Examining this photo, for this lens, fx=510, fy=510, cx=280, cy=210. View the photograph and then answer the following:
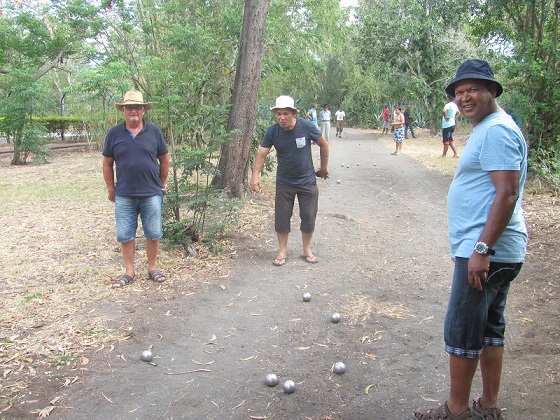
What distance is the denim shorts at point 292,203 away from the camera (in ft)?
21.6

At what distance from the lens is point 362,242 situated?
25.2 ft

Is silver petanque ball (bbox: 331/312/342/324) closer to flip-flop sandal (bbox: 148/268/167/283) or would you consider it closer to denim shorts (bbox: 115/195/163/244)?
flip-flop sandal (bbox: 148/268/167/283)

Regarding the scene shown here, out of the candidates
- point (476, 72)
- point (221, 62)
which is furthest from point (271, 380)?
point (221, 62)

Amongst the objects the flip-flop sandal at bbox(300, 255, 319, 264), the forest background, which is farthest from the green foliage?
the flip-flop sandal at bbox(300, 255, 319, 264)

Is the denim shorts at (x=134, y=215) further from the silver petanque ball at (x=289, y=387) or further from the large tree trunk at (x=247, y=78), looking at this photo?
the large tree trunk at (x=247, y=78)

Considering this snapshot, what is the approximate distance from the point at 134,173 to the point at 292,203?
6.79ft

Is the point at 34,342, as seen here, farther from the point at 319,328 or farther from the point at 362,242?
the point at 362,242

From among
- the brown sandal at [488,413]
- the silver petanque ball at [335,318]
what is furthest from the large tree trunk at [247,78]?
the brown sandal at [488,413]

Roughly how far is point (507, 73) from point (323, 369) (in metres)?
10.2

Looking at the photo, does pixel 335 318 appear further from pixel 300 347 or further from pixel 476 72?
pixel 476 72

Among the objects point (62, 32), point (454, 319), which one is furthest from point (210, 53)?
point (62, 32)

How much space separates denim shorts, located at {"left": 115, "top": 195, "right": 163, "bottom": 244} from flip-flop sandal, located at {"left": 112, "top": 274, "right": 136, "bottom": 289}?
435mm

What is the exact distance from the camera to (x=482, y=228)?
9.34ft

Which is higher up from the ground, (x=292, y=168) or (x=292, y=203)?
(x=292, y=168)
